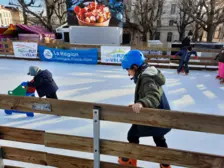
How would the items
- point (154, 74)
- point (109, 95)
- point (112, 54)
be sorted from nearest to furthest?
point (154, 74) < point (109, 95) < point (112, 54)

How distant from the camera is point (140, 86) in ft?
Answer: 5.16

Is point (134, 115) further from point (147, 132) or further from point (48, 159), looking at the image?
point (48, 159)

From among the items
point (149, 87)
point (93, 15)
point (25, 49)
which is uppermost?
point (93, 15)

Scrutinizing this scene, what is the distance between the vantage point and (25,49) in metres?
9.04

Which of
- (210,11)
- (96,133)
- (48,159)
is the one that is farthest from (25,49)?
(210,11)

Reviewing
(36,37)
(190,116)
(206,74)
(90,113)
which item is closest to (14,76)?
(90,113)

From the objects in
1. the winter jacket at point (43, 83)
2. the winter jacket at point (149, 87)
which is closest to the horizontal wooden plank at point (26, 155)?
the winter jacket at point (149, 87)

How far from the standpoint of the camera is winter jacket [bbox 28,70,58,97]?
123 inches

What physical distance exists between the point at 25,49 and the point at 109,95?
648cm

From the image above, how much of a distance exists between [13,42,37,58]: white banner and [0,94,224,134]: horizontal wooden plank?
8.07m

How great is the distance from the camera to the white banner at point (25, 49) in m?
8.90

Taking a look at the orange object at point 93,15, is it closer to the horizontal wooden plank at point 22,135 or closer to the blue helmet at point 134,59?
the blue helmet at point 134,59

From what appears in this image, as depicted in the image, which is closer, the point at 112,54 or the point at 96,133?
the point at 96,133

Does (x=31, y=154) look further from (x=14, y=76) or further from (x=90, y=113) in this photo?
(x=14, y=76)
